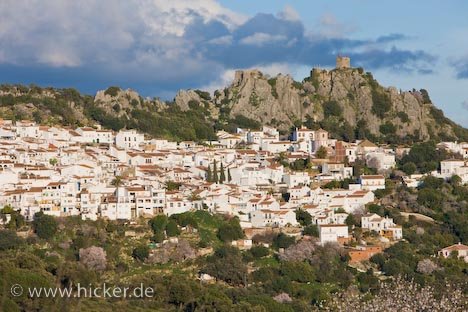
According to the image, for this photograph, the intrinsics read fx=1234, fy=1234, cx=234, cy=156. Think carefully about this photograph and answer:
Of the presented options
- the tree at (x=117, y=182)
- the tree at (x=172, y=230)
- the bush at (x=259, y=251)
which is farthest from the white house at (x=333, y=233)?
the tree at (x=117, y=182)

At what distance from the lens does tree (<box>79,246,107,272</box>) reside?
173 ft

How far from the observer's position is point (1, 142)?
73.3 metres

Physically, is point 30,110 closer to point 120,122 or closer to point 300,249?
point 120,122

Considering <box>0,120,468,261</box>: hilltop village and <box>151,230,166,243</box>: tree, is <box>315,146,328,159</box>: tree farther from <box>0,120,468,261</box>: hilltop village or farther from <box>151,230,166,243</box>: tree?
<box>151,230,166,243</box>: tree

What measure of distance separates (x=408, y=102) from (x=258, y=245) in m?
38.6

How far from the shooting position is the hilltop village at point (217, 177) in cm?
6139

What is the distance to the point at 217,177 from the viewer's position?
236 ft

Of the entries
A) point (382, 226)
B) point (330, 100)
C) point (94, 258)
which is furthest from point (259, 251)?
point (330, 100)

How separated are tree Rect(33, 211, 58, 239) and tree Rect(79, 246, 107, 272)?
2995mm

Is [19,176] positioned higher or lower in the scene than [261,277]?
higher

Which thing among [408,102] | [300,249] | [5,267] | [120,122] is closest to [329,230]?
[300,249]

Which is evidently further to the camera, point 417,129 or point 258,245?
point 417,129

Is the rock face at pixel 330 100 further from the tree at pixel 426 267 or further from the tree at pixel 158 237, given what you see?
the tree at pixel 158 237

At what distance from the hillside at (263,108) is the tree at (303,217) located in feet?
81.7
